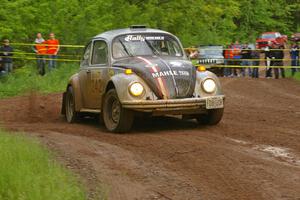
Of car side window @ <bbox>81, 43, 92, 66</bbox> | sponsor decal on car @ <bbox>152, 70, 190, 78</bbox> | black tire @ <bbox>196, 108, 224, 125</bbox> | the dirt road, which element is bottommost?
the dirt road

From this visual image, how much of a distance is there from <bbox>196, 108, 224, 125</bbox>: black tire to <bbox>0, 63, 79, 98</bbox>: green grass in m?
9.21

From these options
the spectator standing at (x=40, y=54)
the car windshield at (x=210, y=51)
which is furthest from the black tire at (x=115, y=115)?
the car windshield at (x=210, y=51)

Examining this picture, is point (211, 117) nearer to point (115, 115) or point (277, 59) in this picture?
point (115, 115)

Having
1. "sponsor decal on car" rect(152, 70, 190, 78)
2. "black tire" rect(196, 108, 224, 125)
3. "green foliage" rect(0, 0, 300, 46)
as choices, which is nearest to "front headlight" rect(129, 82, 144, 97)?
"sponsor decal on car" rect(152, 70, 190, 78)

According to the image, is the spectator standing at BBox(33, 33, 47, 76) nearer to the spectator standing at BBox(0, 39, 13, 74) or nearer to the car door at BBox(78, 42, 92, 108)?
the spectator standing at BBox(0, 39, 13, 74)

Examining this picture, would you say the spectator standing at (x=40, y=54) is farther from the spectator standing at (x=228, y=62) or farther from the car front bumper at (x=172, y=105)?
the car front bumper at (x=172, y=105)

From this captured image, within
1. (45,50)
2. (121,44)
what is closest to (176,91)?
(121,44)

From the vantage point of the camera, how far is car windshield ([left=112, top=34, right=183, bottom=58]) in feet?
37.6

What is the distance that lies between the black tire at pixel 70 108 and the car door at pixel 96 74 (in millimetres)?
721

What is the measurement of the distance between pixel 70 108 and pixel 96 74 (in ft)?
5.56

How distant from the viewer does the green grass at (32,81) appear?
19.7 m

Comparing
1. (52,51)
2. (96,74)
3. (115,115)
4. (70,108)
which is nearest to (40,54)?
(52,51)

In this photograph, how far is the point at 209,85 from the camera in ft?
35.2

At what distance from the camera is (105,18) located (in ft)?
94.9
